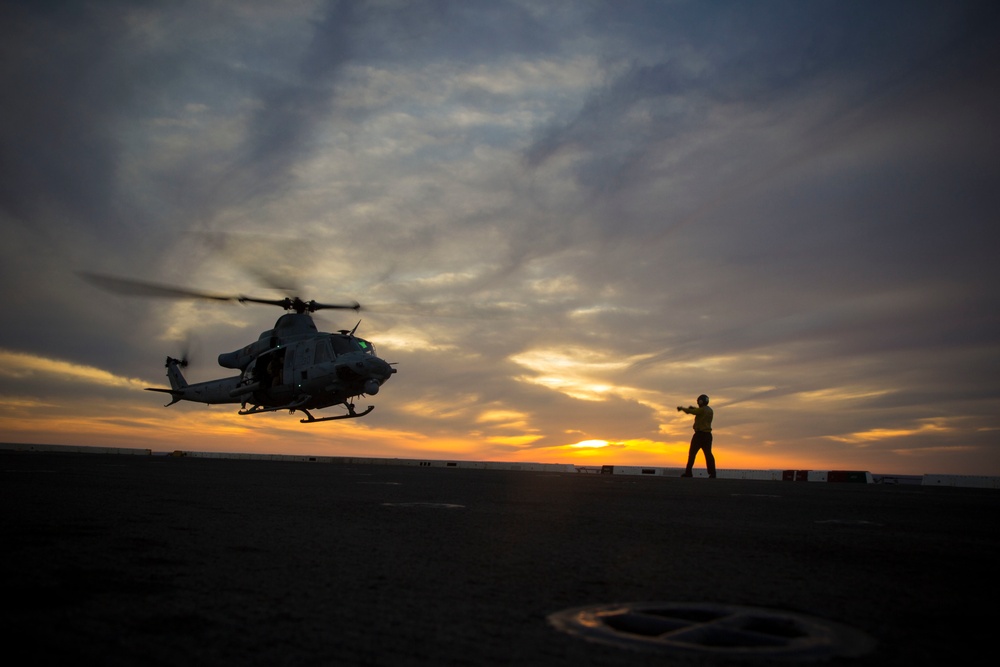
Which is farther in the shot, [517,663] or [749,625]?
[749,625]

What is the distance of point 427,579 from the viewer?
330 cm

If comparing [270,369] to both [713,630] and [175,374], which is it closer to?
[175,374]

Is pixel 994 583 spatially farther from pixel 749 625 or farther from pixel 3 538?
pixel 3 538

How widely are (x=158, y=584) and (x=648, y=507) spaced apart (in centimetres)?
600

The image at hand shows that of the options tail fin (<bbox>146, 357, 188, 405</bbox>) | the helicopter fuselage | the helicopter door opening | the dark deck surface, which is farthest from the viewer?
tail fin (<bbox>146, 357, 188, 405</bbox>)

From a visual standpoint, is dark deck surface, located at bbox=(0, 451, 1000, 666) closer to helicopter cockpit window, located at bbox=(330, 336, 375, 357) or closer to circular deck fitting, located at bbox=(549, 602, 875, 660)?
circular deck fitting, located at bbox=(549, 602, 875, 660)

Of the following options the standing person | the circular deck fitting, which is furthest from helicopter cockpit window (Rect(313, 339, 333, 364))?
the circular deck fitting

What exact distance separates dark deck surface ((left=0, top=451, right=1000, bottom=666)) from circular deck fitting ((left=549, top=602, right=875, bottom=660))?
0.27 feet

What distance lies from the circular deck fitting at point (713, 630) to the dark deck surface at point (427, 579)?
81 millimetres

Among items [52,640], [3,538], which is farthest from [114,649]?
[3,538]

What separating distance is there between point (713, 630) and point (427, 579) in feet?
4.62

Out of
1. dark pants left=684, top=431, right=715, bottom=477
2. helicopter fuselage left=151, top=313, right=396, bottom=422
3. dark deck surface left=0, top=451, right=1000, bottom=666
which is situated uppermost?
helicopter fuselage left=151, top=313, right=396, bottom=422

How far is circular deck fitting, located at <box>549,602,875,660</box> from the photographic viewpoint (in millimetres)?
2191

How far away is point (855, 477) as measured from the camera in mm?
26031
